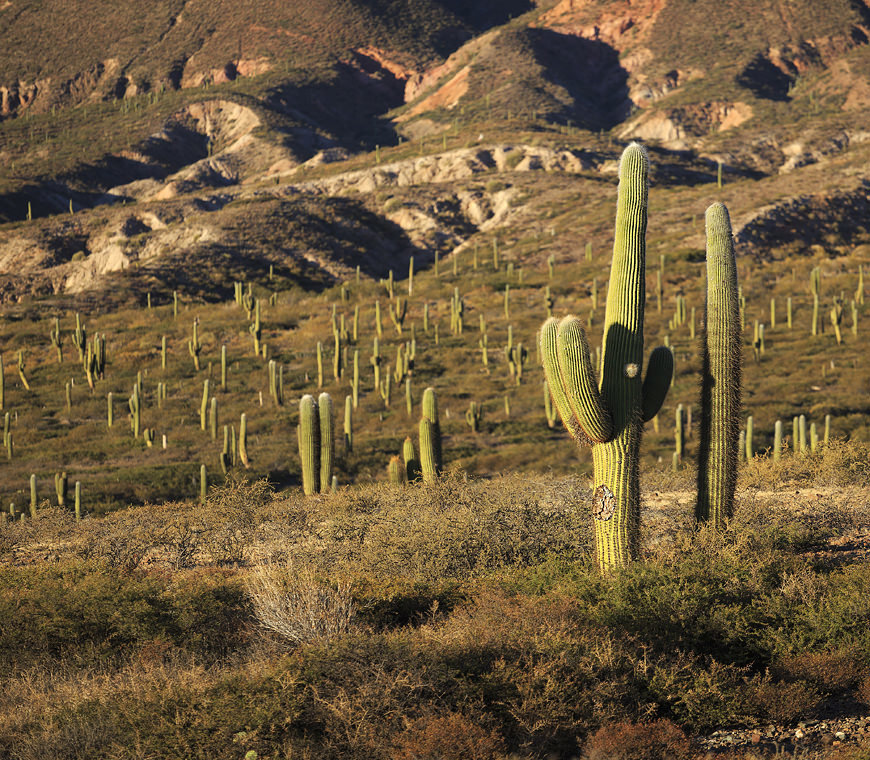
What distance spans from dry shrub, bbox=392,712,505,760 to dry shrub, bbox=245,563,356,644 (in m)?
1.48

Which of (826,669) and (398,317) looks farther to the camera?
(398,317)

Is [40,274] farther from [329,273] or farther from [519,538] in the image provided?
[519,538]

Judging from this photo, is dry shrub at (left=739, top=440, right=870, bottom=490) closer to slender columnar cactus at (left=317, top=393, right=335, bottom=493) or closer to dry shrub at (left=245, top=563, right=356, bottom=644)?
slender columnar cactus at (left=317, top=393, right=335, bottom=493)

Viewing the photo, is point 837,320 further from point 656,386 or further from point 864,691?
point 864,691

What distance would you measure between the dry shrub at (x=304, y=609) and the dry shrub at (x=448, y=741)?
148 centimetres

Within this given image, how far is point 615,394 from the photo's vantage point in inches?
396

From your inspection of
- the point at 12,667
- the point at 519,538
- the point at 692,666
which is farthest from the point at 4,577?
the point at 692,666

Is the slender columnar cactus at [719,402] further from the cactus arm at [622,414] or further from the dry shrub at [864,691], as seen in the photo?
the dry shrub at [864,691]

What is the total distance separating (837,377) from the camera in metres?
34.5

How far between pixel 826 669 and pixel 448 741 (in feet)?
11.3

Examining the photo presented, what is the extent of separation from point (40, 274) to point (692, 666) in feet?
241

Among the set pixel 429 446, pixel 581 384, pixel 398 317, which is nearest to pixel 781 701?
pixel 581 384

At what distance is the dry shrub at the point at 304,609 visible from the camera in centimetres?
802

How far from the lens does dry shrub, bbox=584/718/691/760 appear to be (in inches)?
255
